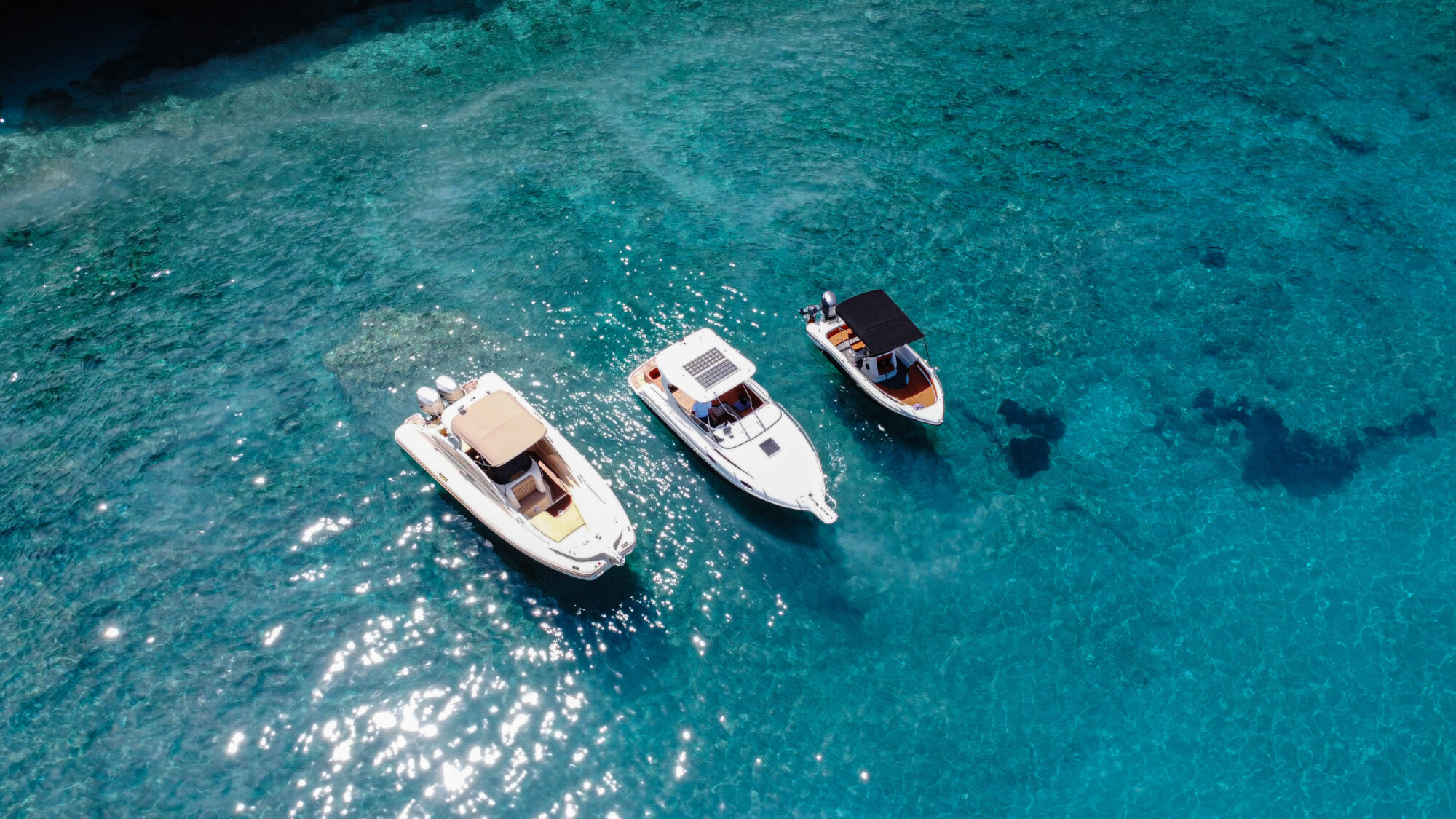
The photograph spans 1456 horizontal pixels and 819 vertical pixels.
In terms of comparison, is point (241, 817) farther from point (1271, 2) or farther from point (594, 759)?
point (1271, 2)

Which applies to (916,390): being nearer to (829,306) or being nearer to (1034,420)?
(829,306)

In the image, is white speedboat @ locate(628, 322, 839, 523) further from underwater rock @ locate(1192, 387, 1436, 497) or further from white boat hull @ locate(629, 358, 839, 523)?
underwater rock @ locate(1192, 387, 1436, 497)

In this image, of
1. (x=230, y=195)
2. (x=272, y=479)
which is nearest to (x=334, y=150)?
(x=230, y=195)

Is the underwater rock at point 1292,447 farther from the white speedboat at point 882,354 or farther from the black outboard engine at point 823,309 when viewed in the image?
the black outboard engine at point 823,309

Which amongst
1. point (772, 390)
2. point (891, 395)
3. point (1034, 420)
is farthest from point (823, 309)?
point (1034, 420)

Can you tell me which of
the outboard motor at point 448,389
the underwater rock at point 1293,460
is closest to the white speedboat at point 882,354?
the underwater rock at point 1293,460
